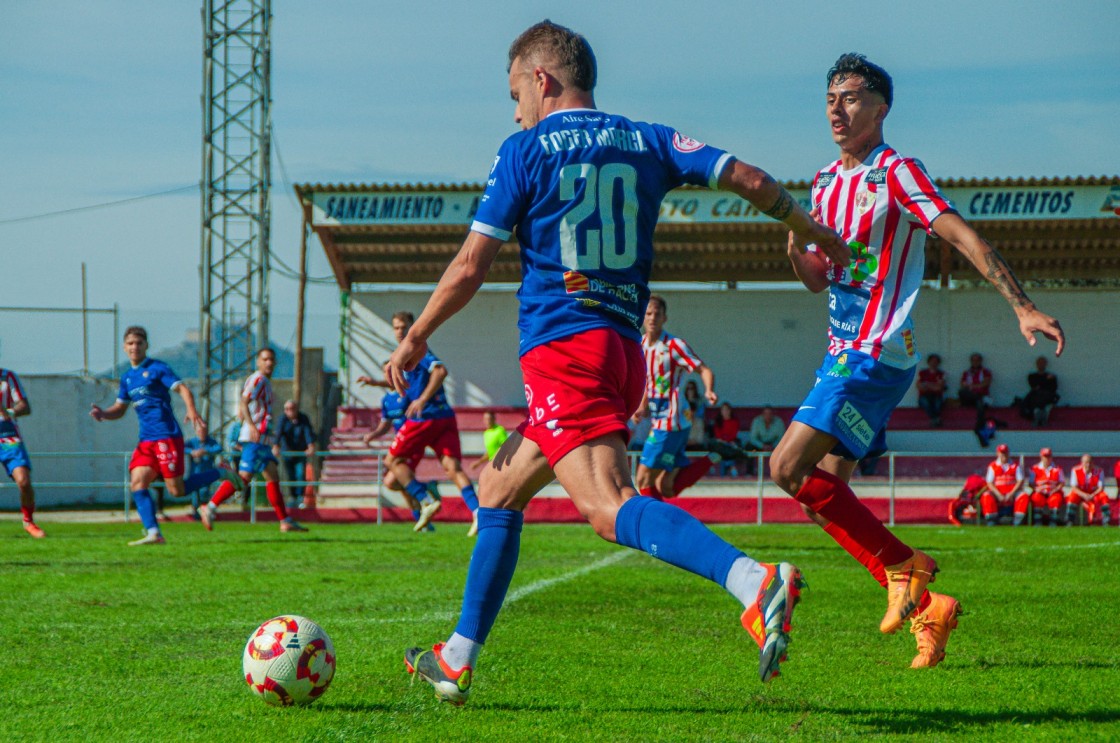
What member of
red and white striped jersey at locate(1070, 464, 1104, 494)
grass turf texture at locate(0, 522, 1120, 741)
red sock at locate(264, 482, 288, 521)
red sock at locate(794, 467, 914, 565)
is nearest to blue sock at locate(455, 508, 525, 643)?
grass turf texture at locate(0, 522, 1120, 741)

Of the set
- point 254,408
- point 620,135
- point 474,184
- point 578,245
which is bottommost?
point 254,408

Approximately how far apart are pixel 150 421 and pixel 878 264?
9367 millimetres

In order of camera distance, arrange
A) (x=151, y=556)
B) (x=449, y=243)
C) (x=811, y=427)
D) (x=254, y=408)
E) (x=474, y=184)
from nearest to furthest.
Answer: (x=811, y=427), (x=151, y=556), (x=254, y=408), (x=474, y=184), (x=449, y=243)

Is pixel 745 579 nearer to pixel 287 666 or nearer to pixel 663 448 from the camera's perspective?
pixel 287 666

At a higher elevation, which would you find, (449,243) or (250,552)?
(449,243)

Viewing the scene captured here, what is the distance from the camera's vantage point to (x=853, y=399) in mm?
5172

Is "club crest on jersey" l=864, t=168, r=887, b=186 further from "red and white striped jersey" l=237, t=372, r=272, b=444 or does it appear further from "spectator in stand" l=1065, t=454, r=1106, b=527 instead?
"spectator in stand" l=1065, t=454, r=1106, b=527

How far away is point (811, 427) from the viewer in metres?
5.16

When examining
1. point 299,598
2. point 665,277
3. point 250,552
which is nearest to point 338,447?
point 665,277

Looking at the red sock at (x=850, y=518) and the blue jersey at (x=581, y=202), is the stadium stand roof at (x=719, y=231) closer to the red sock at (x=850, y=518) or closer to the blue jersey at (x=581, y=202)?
the red sock at (x=850, y=518)

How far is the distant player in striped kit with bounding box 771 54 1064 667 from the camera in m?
5.02

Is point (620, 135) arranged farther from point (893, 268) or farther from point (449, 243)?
point (449, 243)

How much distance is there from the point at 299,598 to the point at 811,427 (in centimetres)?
377

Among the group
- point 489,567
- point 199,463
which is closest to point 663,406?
point 489,567
